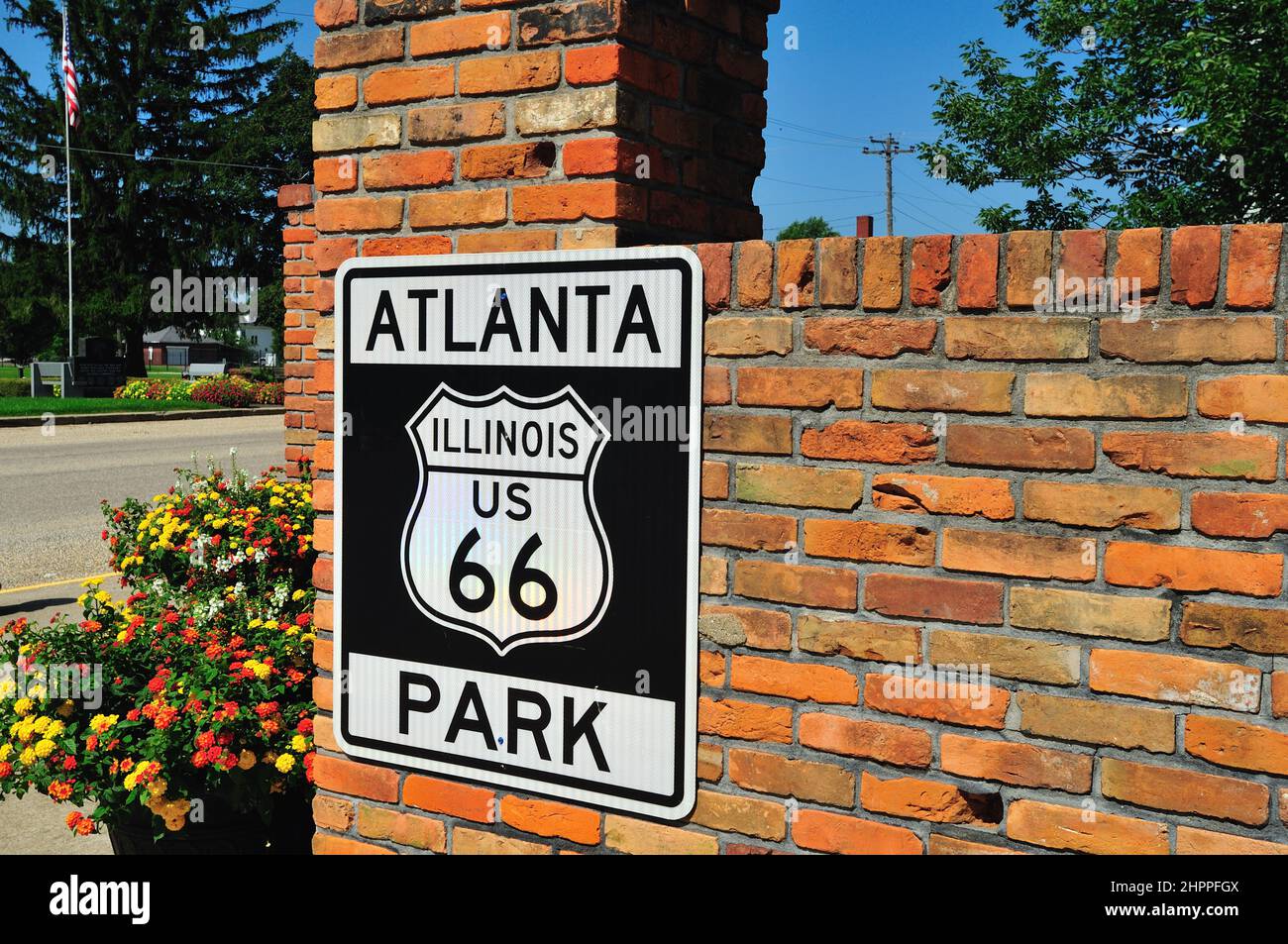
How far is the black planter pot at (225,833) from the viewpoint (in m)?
3.34

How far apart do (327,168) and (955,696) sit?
1989 millimetres

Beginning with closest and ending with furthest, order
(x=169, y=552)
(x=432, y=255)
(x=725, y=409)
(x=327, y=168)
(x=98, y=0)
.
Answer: (x=725, y=409) < (x=432, y=255) < (x=327, y=168) < (x=169, y=552) < (x=98, y=0)

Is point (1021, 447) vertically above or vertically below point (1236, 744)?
above

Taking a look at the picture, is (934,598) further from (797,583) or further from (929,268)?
(929,268)

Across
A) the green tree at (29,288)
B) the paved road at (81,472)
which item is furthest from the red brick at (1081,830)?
the green tree at (29,288)

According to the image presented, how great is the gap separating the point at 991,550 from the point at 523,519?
1052mm

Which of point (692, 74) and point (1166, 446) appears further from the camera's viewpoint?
point (692, 74)

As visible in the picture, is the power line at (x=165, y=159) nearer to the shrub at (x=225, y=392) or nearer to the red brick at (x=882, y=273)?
the shrub at (x=225, y=392)

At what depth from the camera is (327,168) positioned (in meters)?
2.92

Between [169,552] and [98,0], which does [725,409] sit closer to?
[169,552]

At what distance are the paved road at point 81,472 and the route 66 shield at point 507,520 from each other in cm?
646

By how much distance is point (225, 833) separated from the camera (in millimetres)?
3365

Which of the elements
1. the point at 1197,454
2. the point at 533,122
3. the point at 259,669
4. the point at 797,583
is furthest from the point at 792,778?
the point at 259,669

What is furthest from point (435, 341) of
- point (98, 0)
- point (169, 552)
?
point (98, 0)
